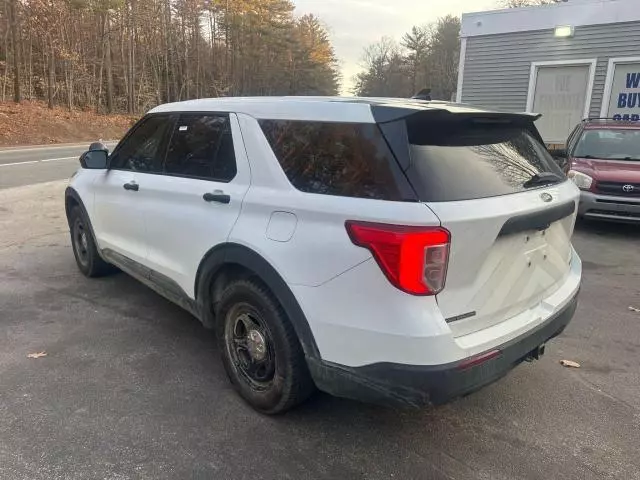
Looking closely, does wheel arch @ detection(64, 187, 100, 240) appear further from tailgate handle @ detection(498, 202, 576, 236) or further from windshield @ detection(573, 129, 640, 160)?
windshield @ detection(573, 129, 640, 160)

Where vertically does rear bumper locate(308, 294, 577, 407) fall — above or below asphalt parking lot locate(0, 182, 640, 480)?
above

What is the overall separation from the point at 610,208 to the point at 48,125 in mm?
26837

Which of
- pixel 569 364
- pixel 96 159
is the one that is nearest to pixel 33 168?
pixel 96 159

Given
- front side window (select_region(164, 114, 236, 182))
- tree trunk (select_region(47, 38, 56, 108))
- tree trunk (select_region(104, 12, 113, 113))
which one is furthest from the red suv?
tree trunk (select_region(104, 12, 113, 113))

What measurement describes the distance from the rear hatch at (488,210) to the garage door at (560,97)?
1146 cm

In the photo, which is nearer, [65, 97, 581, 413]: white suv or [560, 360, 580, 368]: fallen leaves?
[65, 97, 581, 413]: white suv

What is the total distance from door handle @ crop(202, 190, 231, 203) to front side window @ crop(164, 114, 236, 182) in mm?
90

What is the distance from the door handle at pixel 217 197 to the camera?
9.62 ft

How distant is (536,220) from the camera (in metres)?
2.48

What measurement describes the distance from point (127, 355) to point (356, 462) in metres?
1.89

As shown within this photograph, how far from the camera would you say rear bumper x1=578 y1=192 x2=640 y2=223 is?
7004mm

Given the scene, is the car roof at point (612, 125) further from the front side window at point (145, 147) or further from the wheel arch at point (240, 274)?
the wheel arch at point (240, 274)

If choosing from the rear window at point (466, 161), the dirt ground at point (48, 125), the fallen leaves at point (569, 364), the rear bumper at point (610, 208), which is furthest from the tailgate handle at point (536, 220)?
the dirt ground at point (48, 125)

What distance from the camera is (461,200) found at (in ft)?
7.34
